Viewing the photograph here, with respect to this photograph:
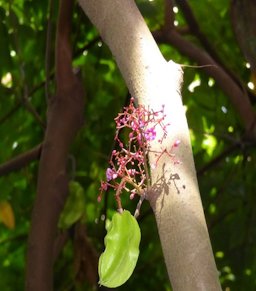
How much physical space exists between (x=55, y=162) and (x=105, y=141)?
0.69 m

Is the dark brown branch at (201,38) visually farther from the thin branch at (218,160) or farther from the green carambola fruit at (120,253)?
the green carambola fruit at (120,253)

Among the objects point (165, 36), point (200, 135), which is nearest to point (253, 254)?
point (200, 135)

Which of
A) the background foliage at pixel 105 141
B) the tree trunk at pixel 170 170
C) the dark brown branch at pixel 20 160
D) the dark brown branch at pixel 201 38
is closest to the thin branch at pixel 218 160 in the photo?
the background foliage at pixel 105 141

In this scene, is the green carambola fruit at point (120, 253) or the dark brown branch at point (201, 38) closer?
the green carambola fruit at point (120, 253)

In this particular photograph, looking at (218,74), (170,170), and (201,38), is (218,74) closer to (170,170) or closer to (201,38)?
(201,38)

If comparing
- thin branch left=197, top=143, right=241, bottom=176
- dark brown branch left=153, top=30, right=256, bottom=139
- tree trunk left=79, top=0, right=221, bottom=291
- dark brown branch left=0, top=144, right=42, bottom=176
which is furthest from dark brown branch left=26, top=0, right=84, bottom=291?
tree trunk left=79, top=0, right=221, bottom=291

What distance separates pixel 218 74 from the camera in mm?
1556

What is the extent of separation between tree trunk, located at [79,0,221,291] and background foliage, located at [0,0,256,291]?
85cm

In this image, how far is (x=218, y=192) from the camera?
6.21 ft

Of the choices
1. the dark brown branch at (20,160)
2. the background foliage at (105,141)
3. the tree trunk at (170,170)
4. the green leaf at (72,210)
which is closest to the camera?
the tree trunk at (170,170)

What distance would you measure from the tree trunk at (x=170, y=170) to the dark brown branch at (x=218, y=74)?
0.81 meters

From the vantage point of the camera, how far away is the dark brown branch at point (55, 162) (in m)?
1.31

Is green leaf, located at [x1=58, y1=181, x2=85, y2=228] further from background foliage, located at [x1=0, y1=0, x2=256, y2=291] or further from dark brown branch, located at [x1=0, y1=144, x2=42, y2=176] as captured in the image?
dark brown branch, located at [x1=0, y1=144, x2=42, y2=176]

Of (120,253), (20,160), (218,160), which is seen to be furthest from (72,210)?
(120,253)
